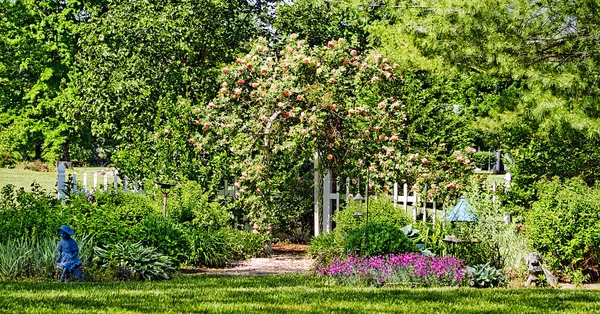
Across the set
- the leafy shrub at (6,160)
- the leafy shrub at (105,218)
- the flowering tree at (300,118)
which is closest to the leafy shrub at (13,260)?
the leafy shrub at (105,218)

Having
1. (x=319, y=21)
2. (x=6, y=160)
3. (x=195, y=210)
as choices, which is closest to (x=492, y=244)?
(x=195, y=210)

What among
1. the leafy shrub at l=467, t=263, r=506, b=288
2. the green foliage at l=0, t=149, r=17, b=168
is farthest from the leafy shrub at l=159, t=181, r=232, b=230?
the green foliage at l=0, t=149, r=17, b=168

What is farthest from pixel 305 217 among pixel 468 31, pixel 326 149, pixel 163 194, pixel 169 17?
pixel 468 31

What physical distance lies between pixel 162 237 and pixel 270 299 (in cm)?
305

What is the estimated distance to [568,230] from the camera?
8625mm

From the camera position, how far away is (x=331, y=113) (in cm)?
1159

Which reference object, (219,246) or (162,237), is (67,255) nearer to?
(162,237)

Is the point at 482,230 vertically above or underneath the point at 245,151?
underneath

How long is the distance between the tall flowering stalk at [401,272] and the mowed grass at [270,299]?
1.05ft

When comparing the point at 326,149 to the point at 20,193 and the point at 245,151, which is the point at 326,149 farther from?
the point at 20,193

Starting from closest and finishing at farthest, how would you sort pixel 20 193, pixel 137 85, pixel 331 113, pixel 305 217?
pixel 20 193 < pixel 331 113 < pixel 137 85 < pixel 305 217

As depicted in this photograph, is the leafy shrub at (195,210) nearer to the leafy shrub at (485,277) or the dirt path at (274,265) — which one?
the dirt path at (274,265)

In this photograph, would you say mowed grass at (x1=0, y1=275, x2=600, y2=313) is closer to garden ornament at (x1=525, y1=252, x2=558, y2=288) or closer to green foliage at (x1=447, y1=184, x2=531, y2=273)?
garden ornament at (x1=525, y1=252, x2=558, y2=288)

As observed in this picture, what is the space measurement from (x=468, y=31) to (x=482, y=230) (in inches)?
111
